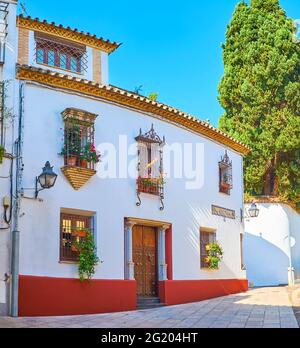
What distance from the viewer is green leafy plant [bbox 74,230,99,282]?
13742 millimetres

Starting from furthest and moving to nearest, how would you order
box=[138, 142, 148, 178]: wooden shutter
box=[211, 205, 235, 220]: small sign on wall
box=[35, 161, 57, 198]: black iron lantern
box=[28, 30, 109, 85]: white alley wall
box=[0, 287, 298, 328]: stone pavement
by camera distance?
box=[211, 205, 235, 220]: small sign on wall, box=[138, 142, 148, 178]: wooden shutter, box=[28, 30, 109, 85]: white alley wall, box=[35, 161, 57, 198]: black iron lantern, box=[0, 287, 298, 328]: stone pavement

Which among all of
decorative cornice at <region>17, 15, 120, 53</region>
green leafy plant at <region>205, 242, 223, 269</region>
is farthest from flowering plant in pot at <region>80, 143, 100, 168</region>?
green leafy plant at <region>205, 242, 223, 269</region>

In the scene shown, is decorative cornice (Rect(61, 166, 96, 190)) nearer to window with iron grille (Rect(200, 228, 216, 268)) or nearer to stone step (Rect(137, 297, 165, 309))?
stone step (Rect(137, 297, 165, 309))

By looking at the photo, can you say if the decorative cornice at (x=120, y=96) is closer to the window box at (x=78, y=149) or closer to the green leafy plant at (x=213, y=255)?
the window box at (x=78, y=149)

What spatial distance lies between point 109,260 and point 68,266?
140 cm

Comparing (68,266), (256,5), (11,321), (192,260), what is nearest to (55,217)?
(68,266)

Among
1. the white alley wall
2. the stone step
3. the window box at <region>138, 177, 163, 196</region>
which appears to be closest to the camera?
the white alley wall

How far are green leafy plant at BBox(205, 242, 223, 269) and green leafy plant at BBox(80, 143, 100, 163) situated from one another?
6103mm

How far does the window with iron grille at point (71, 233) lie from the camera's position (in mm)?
13844

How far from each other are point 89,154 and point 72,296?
3619 mm

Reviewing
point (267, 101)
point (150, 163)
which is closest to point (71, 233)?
point (150, 163)

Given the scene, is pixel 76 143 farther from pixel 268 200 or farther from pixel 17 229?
pixel 268 200

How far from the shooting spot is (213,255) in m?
18.6

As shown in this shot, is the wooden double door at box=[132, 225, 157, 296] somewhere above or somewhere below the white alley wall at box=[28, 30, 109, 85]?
below
